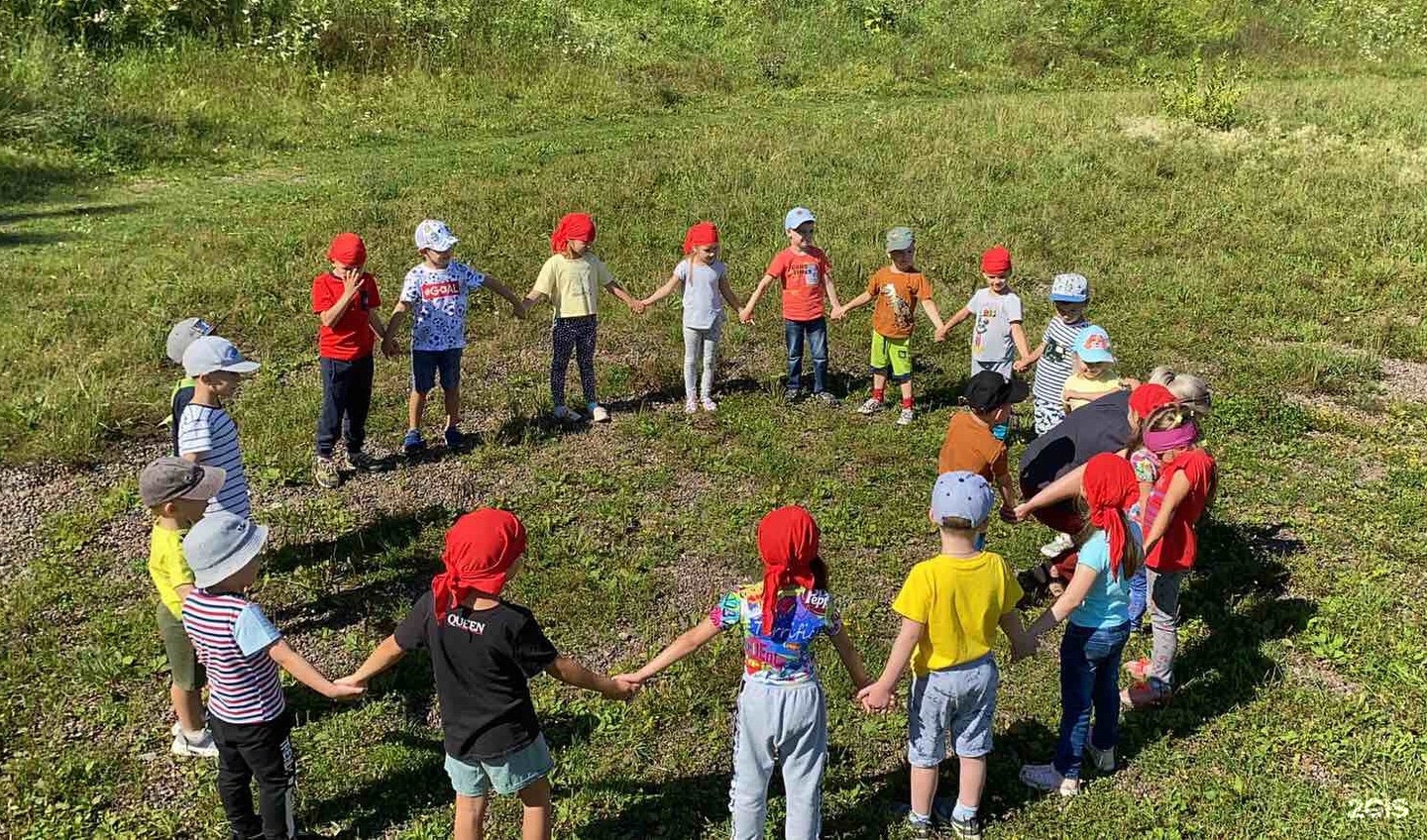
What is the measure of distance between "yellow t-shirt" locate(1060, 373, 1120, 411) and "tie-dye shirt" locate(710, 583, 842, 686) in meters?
3.33

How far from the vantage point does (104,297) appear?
12156 millimetres

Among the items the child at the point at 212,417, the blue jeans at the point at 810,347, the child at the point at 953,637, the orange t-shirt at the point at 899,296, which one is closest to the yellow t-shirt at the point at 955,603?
the child at the point at 953,637

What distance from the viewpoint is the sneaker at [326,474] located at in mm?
9008

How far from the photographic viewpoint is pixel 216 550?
4.80m

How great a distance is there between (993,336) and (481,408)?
4.88 metres

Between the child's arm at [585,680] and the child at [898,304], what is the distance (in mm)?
5711

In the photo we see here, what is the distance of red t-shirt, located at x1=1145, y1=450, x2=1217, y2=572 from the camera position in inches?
251

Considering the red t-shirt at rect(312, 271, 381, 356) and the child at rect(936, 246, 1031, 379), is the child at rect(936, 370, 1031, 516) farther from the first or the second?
the red t-shirt at rect(312, 271, 381, 356)

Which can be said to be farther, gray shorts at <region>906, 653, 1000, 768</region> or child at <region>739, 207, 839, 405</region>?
child at <region>739, 207, 839, 405</region>

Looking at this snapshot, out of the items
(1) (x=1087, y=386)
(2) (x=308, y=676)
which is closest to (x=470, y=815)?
(2) (x=308, y=676)

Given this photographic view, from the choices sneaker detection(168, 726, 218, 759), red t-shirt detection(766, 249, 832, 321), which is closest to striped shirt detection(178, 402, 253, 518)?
sneaker detection(168, 726, 218, 759)

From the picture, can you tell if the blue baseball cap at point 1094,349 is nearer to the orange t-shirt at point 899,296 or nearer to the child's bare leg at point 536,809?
the orange t-shirt at point 899,296

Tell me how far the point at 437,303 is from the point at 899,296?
13.6ft

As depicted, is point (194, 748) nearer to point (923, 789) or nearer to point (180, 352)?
point (180, 352)
